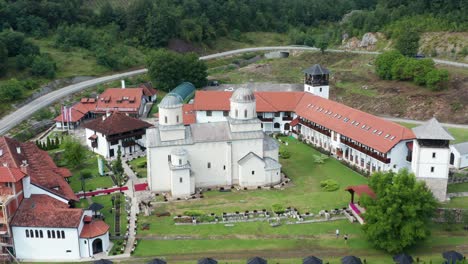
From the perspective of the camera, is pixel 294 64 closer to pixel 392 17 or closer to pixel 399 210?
pixel 392 17

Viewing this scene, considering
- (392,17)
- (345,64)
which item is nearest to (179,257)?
(345,64)

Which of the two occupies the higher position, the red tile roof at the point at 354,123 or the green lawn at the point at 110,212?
the red tile roof at the point at 354,123

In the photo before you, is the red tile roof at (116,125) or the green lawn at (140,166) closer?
the green lawn at (140,166)

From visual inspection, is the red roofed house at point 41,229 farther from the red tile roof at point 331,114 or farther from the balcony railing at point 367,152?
the red tile roof at point 331,114

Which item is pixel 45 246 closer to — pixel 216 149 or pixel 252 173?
pixel 216 149

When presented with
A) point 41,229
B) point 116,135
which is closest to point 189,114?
point 116,135

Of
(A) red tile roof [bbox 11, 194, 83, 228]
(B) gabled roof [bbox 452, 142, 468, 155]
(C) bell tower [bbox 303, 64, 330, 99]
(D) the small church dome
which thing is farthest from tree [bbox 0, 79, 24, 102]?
(B) gabled roof [bbox 452, 142, 468, 155]

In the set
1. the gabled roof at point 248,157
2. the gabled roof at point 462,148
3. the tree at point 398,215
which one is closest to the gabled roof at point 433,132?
the tree at point 398,215
